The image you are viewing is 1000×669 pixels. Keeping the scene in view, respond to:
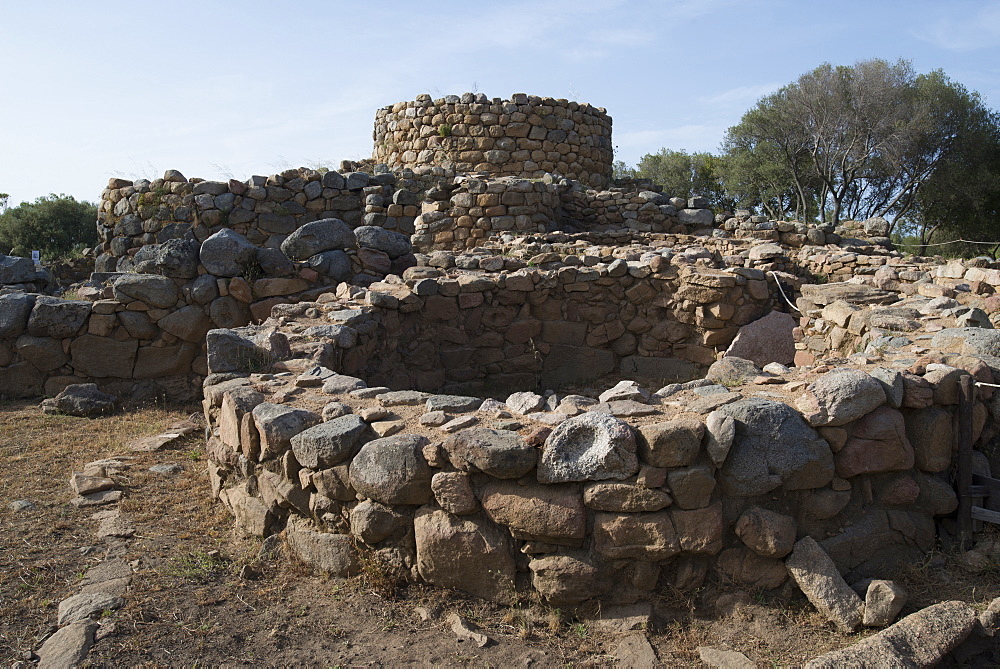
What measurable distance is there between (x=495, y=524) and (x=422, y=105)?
1162 centimetres

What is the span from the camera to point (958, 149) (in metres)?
20.7

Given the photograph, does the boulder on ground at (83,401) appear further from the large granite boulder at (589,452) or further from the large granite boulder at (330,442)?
the large granite boulder at (589,452)

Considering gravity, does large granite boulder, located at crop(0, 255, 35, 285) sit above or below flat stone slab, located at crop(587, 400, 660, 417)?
above

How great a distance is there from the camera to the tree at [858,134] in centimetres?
2059

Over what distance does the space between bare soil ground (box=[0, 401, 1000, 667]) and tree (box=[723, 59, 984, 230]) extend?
20.6 m

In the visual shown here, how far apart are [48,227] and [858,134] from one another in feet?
86.0

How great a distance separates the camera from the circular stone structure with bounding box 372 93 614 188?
13.3m

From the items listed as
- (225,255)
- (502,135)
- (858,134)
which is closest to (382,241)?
(225,255)

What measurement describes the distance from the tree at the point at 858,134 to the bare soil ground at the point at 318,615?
2059 centimetres

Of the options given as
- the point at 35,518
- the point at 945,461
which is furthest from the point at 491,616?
the point at 35,518

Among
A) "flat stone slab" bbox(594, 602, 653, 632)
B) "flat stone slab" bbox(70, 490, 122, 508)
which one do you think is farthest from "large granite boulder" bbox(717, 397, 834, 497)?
"flat stone slab" bbox(70, 490, 122, 508)

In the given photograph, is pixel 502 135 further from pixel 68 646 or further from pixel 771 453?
pixel 68 646

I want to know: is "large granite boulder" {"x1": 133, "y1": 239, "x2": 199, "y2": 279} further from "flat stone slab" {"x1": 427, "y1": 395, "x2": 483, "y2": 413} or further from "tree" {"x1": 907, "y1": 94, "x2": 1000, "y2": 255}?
"tree" {"x1": 907, "y1": 94, "x2": 1000, "y2": 255}

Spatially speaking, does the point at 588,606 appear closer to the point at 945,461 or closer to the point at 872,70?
the point at 945,461
